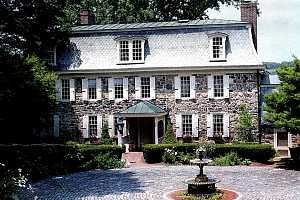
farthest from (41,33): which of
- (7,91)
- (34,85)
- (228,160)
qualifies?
(228,160)

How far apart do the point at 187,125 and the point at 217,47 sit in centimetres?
540

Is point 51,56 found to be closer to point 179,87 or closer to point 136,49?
point 136,49

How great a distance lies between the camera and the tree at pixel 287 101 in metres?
24.6

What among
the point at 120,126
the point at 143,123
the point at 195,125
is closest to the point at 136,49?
the point at 143,123

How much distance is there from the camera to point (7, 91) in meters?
22.4

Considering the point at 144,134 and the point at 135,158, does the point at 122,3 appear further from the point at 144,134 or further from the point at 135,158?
the point at 135,158

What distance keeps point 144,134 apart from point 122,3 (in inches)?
737

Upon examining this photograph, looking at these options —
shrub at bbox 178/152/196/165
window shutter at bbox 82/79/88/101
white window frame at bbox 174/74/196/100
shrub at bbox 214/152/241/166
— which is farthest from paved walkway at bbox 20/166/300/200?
window shutter at bbox 82/79/88/101

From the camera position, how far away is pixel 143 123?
33719 mm

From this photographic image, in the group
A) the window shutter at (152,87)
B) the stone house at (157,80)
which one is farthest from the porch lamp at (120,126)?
the window shutter at (152,87)

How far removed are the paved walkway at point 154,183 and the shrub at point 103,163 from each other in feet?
3.48

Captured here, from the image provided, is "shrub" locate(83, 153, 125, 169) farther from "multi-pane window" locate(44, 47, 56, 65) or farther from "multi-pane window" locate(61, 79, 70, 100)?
"multi-pane window" locate(44, 47, 56, 65)

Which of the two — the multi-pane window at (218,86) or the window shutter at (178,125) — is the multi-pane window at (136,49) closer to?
the window shutter at (178,125)

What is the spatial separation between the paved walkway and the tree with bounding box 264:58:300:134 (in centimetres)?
240
